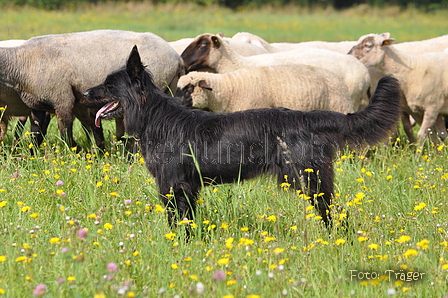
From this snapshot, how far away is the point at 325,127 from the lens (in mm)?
4086

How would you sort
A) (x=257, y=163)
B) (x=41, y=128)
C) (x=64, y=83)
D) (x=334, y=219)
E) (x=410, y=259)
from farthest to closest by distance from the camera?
(x=41, y=128), (x=64, y=83), (x=257, y=163), (x=334, y=219), (x=410, y=259)

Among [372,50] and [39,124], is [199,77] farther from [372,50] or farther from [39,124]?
[372,50]

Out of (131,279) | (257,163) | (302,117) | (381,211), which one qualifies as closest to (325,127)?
(302,117)

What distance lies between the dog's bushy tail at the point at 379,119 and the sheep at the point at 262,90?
10.2 feet

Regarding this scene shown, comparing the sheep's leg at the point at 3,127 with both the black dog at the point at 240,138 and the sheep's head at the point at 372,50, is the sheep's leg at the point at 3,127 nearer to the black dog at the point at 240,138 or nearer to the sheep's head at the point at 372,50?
the black dog at the point at 240,138

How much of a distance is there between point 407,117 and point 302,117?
5490 mm

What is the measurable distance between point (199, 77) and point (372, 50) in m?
3.46

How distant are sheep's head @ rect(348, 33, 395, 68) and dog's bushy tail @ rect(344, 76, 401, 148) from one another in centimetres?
512

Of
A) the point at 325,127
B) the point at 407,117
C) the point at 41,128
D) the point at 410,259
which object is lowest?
the point at 407,117

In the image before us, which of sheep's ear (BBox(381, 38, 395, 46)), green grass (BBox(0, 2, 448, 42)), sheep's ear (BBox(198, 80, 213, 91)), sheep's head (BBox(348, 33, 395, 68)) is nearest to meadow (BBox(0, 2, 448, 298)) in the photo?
sheep's ear (BBox(198, 80, 213, 91))

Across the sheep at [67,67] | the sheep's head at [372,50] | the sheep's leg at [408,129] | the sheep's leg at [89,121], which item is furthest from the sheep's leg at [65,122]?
the sheep's leg at [408,129]

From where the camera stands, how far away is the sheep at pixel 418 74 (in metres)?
8.52

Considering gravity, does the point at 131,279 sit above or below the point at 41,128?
above

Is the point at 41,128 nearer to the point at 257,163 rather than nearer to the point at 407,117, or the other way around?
the point at 257,163
